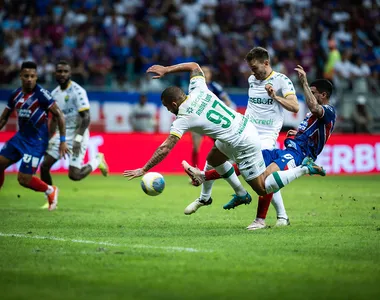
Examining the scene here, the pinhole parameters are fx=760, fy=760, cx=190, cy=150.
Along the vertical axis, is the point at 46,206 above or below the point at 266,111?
below

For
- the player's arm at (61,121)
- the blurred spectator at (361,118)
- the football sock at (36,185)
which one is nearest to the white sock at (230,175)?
the player's arm at (61,121)

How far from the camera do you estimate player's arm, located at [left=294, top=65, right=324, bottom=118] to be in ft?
33.7

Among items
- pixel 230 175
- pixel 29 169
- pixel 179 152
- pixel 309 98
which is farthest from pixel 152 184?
pixel 179 152

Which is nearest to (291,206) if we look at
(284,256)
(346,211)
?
(346,211)

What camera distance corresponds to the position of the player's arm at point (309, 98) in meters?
10.3

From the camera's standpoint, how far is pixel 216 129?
9.91 metres

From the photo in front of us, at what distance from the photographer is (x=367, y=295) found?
6215mm

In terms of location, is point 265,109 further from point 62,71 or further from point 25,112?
point 62,71

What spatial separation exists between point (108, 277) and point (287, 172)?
4140mm

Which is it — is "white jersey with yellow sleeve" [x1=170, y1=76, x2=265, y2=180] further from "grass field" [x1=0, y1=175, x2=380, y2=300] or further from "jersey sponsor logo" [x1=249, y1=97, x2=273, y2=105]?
"grass field" [x1=0, y1=175, x2=380, y2=300]

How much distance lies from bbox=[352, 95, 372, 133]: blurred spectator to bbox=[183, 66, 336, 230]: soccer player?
1473 centimetres

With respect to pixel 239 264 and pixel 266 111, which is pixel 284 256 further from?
pixel 266 111

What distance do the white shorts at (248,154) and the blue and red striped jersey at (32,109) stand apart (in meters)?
3.87

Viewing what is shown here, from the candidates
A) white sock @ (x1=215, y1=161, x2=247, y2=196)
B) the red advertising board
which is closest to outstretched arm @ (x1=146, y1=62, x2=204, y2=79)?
white sock @ (x1=215, y1=161, x2=247, y2=196)
